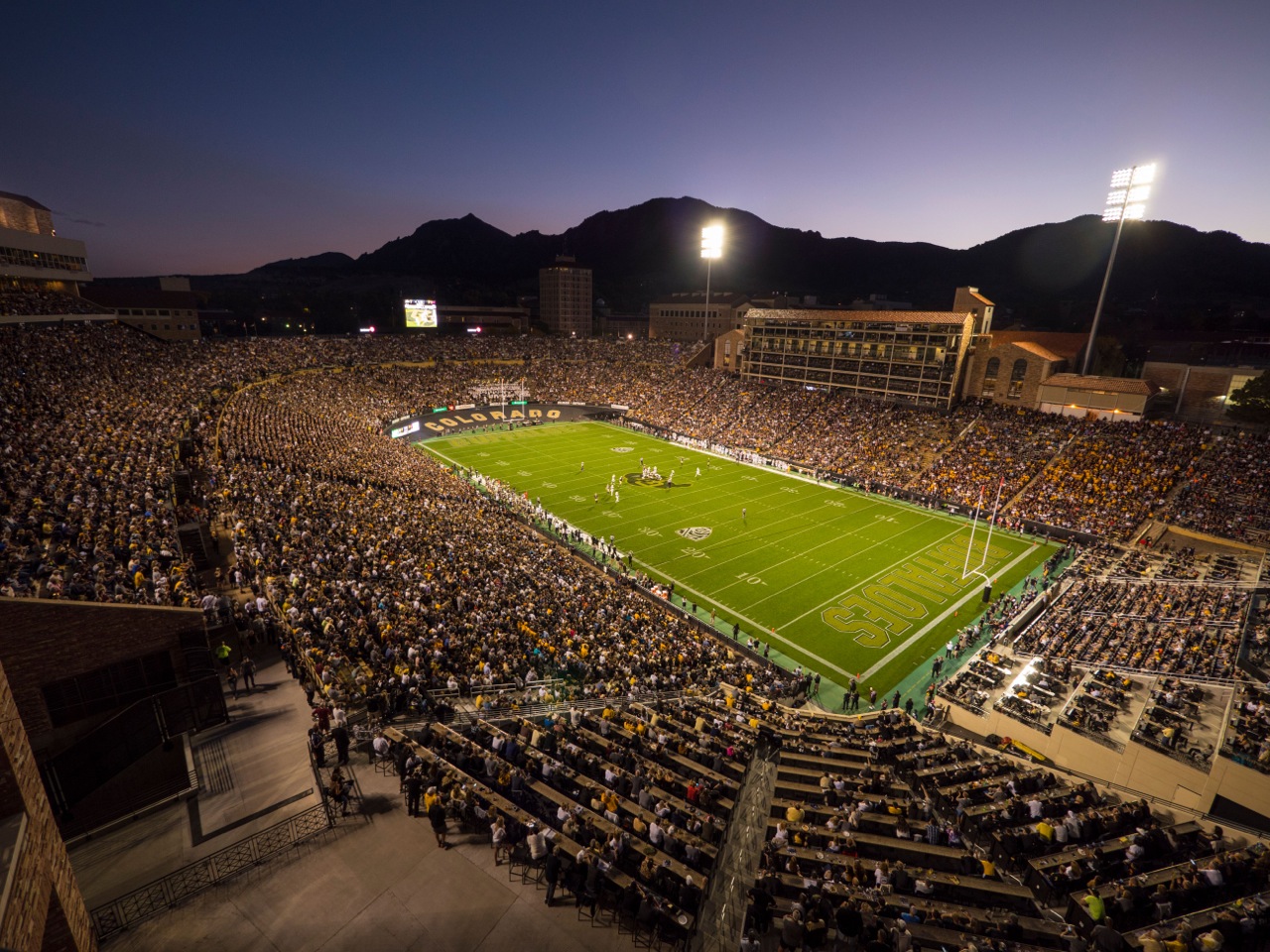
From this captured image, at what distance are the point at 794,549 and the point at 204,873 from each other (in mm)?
28578

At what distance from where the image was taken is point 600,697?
645 inches

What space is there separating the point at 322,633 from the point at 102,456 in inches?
536

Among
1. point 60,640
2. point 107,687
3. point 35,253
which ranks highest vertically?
point 35,253

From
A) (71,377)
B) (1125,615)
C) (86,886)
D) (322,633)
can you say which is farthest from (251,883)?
(71,377)

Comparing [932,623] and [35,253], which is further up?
[35,253]

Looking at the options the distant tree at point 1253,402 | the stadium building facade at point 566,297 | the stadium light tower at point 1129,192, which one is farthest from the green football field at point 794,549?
the stadium building facade at point 566,297

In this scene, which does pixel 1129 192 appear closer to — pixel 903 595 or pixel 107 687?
pixel 903 595

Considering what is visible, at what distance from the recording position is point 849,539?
112ft

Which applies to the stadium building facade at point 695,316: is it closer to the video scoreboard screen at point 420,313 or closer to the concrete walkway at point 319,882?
the video scoreboard screen at point 420,313

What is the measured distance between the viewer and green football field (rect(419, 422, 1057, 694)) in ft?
80.0

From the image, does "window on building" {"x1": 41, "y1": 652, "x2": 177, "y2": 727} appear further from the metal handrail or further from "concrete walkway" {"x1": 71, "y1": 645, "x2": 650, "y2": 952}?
the metal handrail

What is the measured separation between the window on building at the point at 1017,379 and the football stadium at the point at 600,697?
833 centimetres

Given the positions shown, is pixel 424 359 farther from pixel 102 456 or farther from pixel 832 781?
pixel 832 781

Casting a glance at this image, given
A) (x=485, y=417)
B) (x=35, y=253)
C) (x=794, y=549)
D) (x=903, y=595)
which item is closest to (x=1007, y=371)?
(x=794, y=549)
